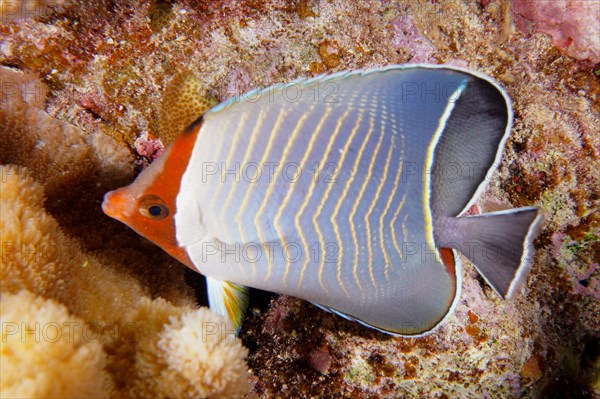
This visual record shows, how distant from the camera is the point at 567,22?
7.36 ft

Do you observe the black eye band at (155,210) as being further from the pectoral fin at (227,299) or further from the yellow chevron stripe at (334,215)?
the yellow chevron stripe at (334,215)

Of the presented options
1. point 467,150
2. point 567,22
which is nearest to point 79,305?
point 467,150

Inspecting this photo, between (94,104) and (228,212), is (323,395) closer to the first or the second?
(228,212)

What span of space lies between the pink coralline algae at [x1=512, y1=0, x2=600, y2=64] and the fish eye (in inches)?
91.3

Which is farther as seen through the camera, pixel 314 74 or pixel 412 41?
pixel 412 41

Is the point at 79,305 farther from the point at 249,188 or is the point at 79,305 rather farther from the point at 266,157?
the point at 266,157

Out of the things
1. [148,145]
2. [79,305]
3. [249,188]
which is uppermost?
[249,188]

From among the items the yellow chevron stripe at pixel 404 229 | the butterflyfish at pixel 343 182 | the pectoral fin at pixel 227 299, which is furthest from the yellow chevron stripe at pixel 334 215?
the pectoral fin at pixel 227 299

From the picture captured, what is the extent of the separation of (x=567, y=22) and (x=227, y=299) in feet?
8.14

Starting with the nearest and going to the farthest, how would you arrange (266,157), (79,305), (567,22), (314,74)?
(266,157), (79,305), (314,74), (567,22)

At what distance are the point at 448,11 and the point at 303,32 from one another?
92cm

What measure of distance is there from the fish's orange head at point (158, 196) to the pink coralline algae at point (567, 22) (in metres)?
2.12

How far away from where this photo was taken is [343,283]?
1.59m

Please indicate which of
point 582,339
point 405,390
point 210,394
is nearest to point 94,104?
point 210,394
